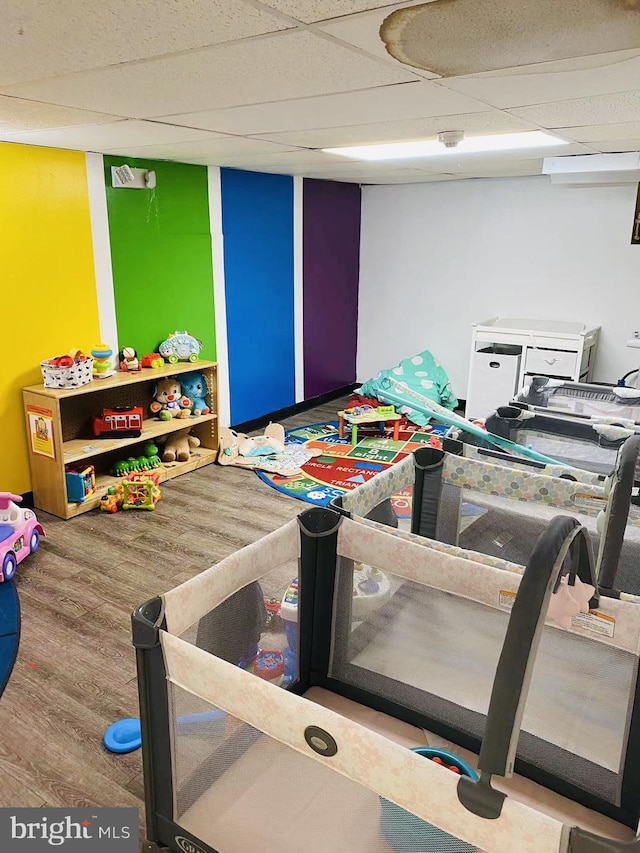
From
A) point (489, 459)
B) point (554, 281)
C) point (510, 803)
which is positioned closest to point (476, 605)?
point (510, 803)

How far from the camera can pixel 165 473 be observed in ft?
13.5

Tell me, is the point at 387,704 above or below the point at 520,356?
below

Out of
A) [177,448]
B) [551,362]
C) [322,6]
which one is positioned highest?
[322,6]

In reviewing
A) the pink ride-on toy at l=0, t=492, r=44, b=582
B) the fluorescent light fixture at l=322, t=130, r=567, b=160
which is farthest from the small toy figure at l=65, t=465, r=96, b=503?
the fluorescent light fixture at l=322, t=130, r=567, b=160

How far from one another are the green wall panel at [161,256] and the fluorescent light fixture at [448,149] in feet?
4.01

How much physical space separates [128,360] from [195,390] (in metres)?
0.58

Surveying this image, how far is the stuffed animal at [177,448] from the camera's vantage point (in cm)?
425

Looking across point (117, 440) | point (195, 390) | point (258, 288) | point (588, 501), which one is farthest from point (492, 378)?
point (588, 501)

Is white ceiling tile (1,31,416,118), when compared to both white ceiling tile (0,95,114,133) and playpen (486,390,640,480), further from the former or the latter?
playpen (486,390,640,480)

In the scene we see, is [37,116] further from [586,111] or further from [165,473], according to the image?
[165,473]

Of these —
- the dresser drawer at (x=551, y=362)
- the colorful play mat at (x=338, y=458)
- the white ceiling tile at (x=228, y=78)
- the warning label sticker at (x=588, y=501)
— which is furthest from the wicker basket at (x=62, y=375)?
the dresser drawer at (x=551, y=362)

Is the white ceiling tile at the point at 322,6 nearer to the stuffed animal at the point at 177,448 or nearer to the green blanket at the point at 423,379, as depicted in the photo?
the stuffed animal at the point at 177,448

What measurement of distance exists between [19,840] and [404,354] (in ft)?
16.5

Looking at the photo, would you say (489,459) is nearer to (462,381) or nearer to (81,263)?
(81,263)
